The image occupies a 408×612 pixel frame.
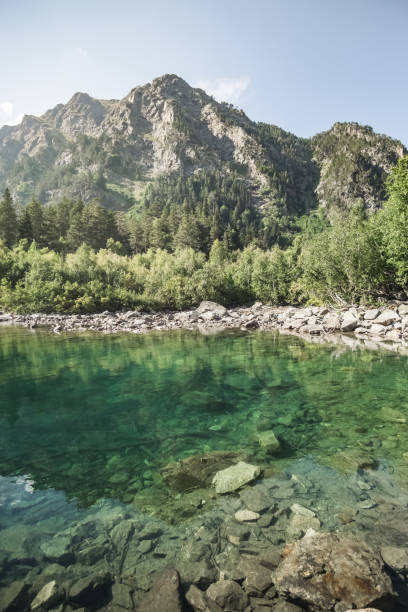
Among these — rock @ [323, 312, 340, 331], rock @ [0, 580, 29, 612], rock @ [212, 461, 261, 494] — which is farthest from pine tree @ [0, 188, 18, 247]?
rock @ [0, 580, 29, 612]

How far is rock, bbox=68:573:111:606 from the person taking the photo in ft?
12.5

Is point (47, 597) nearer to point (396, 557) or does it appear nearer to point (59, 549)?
point (59, 549)

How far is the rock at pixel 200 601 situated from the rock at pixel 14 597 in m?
2.03

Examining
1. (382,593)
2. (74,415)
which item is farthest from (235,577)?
(74,415)

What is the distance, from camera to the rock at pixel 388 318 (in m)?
25.3

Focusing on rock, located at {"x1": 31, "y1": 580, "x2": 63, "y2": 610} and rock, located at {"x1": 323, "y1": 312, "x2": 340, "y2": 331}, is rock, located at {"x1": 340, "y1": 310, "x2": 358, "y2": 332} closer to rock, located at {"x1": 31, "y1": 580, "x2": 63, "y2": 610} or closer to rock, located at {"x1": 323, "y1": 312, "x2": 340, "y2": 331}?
rock, located at {"x1": 323, "y1": 312, "x2": 340, "y2": 331}

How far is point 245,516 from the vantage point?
5258 mm

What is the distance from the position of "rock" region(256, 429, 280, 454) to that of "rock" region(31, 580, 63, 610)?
4.99 m

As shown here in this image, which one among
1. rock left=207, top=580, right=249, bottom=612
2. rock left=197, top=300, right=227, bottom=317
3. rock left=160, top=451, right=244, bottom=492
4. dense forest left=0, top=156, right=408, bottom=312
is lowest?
rock left=160, top=451, right=244, bottom=492

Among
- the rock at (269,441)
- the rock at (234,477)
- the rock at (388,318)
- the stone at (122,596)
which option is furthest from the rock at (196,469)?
the rock at (388,318)

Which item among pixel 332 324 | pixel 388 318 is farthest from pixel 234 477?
pixel 332 324

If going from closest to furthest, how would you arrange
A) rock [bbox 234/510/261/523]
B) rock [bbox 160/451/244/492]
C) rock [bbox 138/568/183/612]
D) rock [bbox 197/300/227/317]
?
rock [bbox 138/568/183/612]
rock [bbox 234/510/261/523]
rock [bbox 160/451/244/492]
rock [bbox 197/300/227/317]

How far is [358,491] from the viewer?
578 centimetres

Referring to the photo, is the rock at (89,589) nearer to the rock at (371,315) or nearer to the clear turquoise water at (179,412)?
the clear turquoise water at (179,412)
